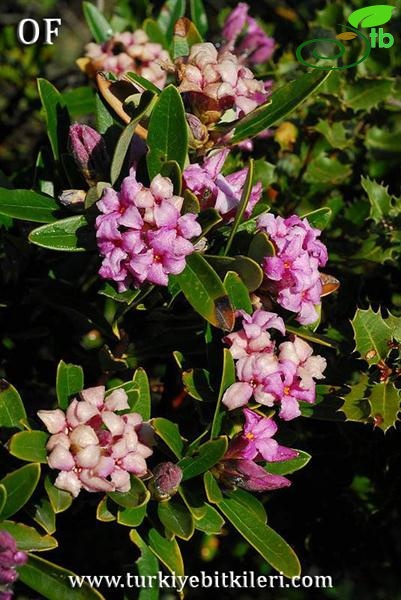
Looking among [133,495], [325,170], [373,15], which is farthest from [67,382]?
[373,15]

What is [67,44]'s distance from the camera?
4.37m

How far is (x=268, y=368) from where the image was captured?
1325 millimetres

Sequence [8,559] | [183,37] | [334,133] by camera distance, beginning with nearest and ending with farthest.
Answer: [8,559]
[183,37]
[334,133]

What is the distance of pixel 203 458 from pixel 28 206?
1.62 ft

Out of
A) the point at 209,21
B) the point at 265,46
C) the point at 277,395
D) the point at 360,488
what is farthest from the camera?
the point at 209,21

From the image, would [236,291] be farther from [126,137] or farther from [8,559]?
[8,559]

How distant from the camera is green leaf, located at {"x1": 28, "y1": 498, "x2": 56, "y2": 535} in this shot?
1.33m

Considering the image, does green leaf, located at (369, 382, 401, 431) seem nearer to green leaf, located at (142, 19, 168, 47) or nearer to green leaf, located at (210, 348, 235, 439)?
green leaf, located at (210, 348, 235, 439)

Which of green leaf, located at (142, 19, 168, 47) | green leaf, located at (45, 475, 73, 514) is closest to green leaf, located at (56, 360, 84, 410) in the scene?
green leaf, located at (45, 475, 73, 514)

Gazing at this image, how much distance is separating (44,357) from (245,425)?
0.77 metres

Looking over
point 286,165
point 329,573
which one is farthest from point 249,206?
point 329,573

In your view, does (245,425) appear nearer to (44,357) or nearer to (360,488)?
(360,488)

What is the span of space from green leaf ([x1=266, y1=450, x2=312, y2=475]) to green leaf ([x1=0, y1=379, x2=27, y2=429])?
1.32ft

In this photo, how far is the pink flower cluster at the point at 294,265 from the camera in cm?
135
